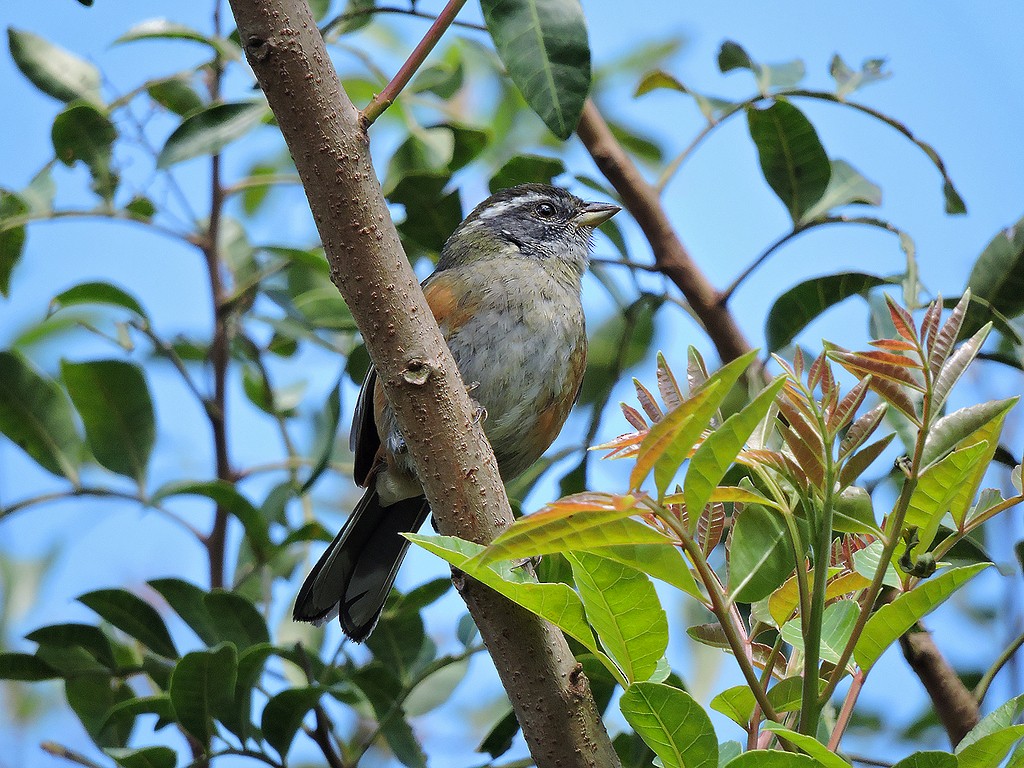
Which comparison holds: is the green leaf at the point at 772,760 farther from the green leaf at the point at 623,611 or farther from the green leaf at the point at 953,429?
the green leaf at the point at 953,429

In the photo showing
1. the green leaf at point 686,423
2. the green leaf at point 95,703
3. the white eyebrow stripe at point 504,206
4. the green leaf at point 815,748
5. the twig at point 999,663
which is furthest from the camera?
the white eyebrow stripe at point 504,206

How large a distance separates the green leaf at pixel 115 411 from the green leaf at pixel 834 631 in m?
2.30

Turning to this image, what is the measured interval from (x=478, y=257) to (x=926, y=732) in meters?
2.47

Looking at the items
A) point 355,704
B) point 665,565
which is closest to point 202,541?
point 355,704

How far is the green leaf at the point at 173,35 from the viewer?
3.73 metres

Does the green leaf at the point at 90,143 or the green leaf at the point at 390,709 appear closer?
the green leaf at the point at 390,709

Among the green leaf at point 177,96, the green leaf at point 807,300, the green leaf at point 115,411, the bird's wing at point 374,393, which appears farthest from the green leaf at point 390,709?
the green leaf at point 177,96

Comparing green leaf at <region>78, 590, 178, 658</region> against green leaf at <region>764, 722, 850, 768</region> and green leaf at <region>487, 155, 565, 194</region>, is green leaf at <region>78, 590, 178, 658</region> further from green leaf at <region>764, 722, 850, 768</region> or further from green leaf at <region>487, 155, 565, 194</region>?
green leaf at <region>764, 722, 850, 768</region>

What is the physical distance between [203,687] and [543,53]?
180 centimetres

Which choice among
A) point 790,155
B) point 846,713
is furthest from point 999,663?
point 790,155

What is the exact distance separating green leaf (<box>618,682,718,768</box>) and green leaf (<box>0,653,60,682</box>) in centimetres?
215

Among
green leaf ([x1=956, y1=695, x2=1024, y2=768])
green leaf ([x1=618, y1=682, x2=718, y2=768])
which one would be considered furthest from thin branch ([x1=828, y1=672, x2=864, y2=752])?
green leaf ([x1=618, y1=682, x2=718, y2=768])

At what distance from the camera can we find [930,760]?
174cm

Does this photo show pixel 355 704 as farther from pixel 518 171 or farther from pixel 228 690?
pixel 518 171
